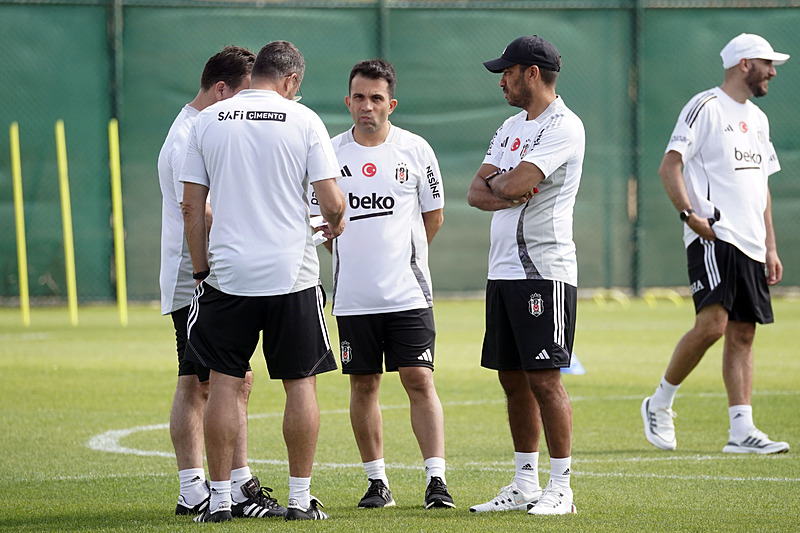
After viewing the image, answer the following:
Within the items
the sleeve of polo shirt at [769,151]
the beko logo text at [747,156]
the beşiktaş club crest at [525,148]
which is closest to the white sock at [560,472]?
the beşiktaş club crest at [525,148]

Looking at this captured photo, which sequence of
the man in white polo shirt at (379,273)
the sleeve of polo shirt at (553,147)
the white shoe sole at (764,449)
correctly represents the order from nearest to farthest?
the sleeve of polo shirt at (553,147)
the man in white polo shirt at (379,273)
the white shoe sole at (764,449)

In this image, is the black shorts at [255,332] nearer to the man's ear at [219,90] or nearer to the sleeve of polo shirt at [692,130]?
the man's ear at [219,90]

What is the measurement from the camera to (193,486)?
570cm

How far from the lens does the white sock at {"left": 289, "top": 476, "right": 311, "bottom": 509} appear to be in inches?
214

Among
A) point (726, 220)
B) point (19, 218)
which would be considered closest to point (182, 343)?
point (726, 220)

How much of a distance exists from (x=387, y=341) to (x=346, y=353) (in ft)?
0.70

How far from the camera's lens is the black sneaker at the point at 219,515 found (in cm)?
534

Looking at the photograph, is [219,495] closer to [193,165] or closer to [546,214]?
[193,165]

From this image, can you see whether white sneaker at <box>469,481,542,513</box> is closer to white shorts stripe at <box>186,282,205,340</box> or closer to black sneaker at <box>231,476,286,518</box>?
black sneaker at <box>231,476,286,518</box>

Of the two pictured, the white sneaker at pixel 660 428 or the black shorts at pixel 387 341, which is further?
the white sneaker at pixel 660 428

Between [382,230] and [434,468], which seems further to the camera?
[382,230]

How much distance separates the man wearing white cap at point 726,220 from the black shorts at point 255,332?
2884mm

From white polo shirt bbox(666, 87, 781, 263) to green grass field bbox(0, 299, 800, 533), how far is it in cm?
131

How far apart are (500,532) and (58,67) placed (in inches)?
533
